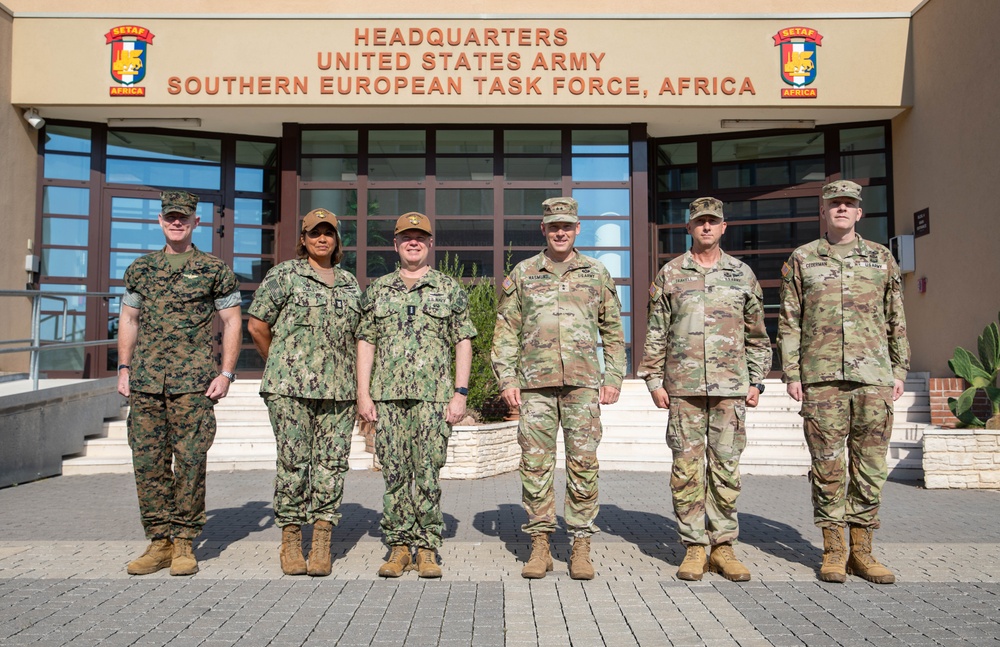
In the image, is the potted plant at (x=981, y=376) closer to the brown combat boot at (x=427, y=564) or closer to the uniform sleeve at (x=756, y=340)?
the uniform sleeve at (x=756, y=340)

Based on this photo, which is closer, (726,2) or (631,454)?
(631,454)

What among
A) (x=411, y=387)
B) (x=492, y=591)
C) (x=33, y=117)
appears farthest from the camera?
(x=33, y=117)

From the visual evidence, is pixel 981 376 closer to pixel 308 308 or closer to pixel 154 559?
pixel 308 308

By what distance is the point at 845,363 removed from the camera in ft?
15.3

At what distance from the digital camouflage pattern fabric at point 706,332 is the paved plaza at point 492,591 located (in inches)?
45.0

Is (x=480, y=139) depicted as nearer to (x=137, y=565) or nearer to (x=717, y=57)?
(x=717, y=57)

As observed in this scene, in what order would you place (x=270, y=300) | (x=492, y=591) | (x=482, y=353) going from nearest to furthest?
1. (x=492, y=591)
2. (x=270, y=300)
3. (x=482, y=353)

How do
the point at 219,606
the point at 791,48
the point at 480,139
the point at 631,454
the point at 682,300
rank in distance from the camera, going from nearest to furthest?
the point at 219,606 → the point at 682,300 → the point at 631,454 → the point at 791,48 → the point at 480,139

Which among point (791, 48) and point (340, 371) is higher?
point (791, 48)

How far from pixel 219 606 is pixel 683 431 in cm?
271

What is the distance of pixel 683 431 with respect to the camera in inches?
188

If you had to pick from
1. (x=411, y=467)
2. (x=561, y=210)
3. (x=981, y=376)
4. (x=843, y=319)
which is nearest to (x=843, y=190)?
(x=843, y=319)

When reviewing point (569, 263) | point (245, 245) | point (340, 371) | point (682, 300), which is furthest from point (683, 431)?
point (245, 245)

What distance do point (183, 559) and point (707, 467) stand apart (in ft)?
10.2
